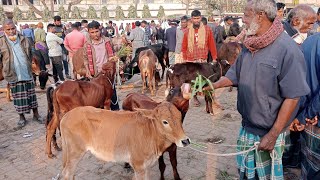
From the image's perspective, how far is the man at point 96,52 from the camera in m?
5.90

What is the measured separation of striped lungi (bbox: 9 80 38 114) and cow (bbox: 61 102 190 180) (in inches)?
134

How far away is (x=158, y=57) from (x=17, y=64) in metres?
6.04

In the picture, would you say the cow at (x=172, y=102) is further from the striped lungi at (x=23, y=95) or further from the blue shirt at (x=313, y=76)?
the striped lungi at (x=23, y=95)

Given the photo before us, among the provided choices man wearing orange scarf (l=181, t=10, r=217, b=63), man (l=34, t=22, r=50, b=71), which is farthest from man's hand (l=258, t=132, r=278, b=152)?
man (l=34, t=22, r=50, b=71)

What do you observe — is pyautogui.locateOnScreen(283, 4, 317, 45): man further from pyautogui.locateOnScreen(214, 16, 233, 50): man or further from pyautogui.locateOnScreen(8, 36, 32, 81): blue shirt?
pyautogui.locateOnScreen(214, 16, 233, 50): man

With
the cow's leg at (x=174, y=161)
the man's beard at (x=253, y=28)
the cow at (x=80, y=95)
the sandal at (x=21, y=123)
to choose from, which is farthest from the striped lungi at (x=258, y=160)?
the sandal at (x=21, y=123)

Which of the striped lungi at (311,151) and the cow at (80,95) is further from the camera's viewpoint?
the cow at (80,95)

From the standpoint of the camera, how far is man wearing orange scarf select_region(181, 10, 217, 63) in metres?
7.28

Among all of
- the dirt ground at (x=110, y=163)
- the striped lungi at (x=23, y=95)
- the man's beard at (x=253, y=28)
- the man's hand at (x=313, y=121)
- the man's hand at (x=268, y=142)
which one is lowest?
the dirt ground at (x=110, y=163)

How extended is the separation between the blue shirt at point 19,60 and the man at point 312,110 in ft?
18.7

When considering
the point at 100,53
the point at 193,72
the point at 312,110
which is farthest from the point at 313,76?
the point at 193,72

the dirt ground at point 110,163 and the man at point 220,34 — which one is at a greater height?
the man at point 220,34

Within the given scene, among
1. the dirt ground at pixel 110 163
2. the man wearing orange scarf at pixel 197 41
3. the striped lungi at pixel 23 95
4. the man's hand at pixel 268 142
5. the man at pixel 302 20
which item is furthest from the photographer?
the man wearing orange scarf at pixel 197 41

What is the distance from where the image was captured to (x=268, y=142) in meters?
2.58
